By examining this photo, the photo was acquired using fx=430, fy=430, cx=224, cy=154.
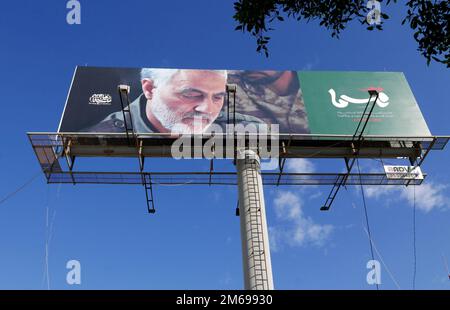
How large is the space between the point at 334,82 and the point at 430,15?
534 inches

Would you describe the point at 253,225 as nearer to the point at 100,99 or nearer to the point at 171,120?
the point at 171,120

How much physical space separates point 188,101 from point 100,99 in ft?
12.2

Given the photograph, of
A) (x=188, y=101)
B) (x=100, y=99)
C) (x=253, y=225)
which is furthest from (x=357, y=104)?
(x=100, y=99)

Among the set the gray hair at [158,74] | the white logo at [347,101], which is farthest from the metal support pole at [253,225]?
the gray hair at [158,74]

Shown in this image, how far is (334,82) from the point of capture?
780 inches

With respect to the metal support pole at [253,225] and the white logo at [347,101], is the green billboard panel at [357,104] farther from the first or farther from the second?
the metal support pole at [253,225]

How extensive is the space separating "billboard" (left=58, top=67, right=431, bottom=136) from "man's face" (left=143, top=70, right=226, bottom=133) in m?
0.04

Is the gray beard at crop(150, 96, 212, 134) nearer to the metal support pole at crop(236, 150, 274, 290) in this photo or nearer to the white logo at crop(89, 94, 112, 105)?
the white logo at crop(89, 94, 112, 105)

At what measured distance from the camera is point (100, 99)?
1823 centimetres

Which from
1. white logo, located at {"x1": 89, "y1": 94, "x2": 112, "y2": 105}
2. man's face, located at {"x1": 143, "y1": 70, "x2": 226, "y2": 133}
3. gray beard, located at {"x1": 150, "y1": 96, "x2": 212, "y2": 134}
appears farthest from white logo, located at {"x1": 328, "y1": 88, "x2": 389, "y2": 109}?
white logo, located at {"x1": 89, "y1": 94, "x2": 112, "y2": 105}

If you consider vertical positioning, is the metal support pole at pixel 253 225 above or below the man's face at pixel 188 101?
below

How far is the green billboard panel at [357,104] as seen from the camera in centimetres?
1794

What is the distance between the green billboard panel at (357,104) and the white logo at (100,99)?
846 centimetres
